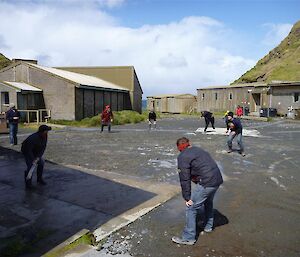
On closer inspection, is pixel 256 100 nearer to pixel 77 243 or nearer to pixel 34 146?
pixel 34 146

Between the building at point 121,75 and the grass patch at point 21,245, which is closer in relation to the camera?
the grass patch at point 21,245

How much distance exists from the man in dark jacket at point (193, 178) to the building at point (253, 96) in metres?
33.6

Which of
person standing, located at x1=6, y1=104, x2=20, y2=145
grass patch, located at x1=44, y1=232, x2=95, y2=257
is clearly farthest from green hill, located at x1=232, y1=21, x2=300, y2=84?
grass patch, located at x1=44, y1=232, x2=95, y2=257

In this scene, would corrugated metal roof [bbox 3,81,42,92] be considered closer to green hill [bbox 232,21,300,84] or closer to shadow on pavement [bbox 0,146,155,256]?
shadow on pavement [bbox 0,146,155,256]

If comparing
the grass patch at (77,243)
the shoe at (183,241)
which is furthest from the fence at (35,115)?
the shoe at (183,241)

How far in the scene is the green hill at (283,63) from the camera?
190 ft

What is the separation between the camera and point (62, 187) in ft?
25.0

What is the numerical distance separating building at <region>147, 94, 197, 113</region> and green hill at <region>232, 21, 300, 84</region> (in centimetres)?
1642

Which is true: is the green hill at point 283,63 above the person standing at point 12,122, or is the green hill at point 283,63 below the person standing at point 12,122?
above

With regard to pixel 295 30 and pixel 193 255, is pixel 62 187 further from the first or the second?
pixel 295 30

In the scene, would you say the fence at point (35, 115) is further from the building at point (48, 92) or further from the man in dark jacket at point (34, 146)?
the man in dark jacket at point (34, 146)

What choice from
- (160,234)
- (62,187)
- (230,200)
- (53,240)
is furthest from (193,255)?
(62,187)

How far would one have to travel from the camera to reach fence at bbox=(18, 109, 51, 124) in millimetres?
23828

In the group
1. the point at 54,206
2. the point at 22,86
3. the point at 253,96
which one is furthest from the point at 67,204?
the point at 253,96
